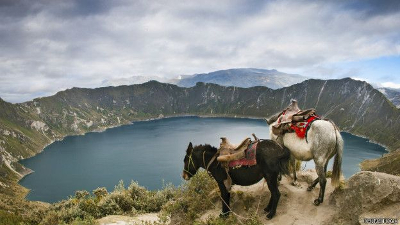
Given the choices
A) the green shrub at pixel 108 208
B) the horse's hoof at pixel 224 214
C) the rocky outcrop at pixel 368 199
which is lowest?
the green shrub at pixel 108 208

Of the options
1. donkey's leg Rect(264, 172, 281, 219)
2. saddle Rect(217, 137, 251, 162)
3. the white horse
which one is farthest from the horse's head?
the white horse

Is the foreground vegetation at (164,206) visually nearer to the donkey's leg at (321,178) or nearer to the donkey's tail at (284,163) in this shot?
the donkey's tail at (284,163)

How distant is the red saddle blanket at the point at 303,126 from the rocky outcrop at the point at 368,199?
1.85 metres

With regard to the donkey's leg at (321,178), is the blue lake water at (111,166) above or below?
below

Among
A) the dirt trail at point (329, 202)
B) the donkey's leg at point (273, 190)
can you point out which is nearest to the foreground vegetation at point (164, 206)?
the dirt trail at point (329, 202)

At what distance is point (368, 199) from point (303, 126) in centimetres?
261

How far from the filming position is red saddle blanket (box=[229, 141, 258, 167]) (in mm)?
8284

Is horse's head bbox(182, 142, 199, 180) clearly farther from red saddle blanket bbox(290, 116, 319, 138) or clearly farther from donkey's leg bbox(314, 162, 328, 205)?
donkey's leg bbox(314, 162, 328, 205)

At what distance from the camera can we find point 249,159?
27.3 feet

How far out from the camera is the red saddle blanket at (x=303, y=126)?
8614 millimetres

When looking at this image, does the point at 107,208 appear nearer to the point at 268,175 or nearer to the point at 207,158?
the point at 207,158

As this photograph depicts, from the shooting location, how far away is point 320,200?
8586 mm

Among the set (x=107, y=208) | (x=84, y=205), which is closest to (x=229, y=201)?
(x=107, y=208)

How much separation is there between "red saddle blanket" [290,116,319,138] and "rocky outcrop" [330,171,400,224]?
185 centimetres
